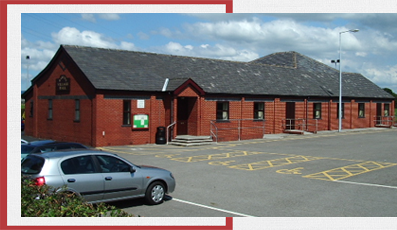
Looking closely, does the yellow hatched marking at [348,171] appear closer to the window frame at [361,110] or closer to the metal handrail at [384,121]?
the window frame at [361,110]

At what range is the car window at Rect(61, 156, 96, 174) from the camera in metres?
9.37

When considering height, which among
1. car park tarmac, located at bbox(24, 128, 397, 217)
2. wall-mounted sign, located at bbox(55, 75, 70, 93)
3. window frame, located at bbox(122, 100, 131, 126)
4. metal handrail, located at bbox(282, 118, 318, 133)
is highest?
wall-mounted sign, located at bbox(55, 75, 70, 93)

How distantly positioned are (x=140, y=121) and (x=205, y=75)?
294 inches

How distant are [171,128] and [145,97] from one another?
2812 mm

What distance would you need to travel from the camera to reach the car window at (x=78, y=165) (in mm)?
9370

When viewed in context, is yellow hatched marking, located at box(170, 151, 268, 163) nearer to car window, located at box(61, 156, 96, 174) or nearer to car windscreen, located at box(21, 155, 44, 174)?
car window, located at box(61, 156, 96, 174)

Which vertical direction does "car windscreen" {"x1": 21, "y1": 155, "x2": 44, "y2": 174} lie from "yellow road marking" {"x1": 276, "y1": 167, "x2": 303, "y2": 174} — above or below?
above

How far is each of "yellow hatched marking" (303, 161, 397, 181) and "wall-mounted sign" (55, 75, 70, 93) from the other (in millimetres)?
18377

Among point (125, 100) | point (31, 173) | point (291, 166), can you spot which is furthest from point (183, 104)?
point (31, 173)

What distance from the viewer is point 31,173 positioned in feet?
30.0

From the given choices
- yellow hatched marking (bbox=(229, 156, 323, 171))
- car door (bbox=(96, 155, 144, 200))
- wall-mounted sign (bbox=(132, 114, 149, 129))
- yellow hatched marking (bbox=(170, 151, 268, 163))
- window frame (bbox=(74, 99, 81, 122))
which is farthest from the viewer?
window frame (bbox=(74, 99, 81, 122))

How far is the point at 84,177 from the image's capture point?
31.0 feet

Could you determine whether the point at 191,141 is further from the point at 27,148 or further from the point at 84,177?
the point at 84,177

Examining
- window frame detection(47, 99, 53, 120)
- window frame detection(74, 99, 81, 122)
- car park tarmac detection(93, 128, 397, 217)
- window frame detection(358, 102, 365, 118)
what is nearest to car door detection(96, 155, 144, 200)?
car park tarmac detection(93, 128, 397, 217)
